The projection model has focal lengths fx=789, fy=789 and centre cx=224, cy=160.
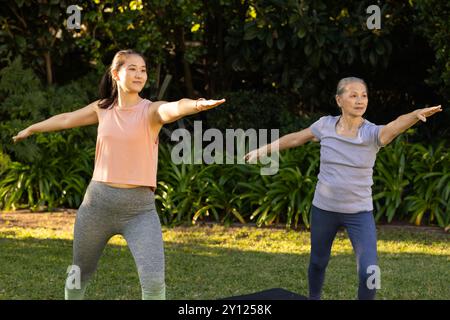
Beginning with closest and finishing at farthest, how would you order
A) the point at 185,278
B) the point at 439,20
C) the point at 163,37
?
the point at 185,278, the point at 439,20, the point at 163,37

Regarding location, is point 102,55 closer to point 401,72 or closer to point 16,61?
point 16,61

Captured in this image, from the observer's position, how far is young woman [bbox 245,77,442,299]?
466 centimetres

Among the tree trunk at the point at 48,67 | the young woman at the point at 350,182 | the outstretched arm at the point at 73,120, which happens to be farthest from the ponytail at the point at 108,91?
the tree trunk at the point at 48,67

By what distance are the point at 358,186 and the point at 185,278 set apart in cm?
197

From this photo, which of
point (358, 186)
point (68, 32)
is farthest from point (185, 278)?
point (68, 32)

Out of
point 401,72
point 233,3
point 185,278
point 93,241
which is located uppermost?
point 233,3

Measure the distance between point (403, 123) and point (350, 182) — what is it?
49cm

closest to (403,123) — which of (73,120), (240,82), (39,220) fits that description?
(73,120)

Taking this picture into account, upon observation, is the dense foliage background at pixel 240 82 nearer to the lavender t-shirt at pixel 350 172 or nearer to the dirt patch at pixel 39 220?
the dirt patch at pixel 39 220

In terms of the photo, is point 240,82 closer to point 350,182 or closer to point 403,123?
point 350,182

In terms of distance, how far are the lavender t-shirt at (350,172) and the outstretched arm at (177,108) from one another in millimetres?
1098

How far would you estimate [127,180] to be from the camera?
4230mm

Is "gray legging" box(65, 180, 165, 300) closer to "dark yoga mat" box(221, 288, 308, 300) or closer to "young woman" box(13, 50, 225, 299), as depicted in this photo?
"young woman" box(13, 50, 225, 299)

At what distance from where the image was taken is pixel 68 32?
1040 centimetres
